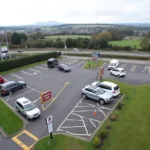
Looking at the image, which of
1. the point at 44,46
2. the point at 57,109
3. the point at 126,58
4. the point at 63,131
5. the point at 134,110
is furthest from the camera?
the point at 44,46

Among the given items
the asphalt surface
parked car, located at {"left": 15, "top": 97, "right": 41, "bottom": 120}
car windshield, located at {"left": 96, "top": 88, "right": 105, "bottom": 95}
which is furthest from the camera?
car windshield, located at {"left": 96, "top": 88, "right": 105, "bottom": 95}

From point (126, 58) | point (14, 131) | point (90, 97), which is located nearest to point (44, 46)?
point (126, 58)

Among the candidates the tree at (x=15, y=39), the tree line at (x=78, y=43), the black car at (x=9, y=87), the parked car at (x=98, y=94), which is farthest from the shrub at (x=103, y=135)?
the tree at (x=15, y=39)

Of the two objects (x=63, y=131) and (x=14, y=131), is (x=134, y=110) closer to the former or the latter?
(x=63, y=131)

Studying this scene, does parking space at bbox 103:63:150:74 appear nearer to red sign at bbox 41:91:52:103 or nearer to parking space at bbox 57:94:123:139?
parking space at bbox 57:94:123:139

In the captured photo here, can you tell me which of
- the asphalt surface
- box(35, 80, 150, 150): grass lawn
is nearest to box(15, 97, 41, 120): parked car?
the asphalt surface

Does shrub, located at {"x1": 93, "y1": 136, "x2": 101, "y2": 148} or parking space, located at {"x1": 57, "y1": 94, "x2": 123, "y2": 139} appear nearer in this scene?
shrub, located at {"x1": 93, "y1": 136, "x2": 101, "y2": 148}

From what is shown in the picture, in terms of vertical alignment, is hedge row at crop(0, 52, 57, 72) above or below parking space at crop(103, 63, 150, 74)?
above

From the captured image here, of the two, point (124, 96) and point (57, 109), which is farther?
point (124, 96)
